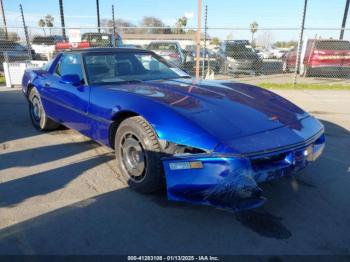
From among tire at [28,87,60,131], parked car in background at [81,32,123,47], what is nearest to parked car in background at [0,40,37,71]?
parked car in background at [81,32,123,47]

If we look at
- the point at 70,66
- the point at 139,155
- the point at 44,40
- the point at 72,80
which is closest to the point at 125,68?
the point at 72,80

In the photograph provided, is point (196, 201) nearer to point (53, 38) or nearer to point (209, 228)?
point (209, 228)

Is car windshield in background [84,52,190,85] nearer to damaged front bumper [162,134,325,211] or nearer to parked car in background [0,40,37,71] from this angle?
damaged front bumper [162,134,325,211]

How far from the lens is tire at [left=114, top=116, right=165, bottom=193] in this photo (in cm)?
303

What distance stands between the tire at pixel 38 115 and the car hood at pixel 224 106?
201cm

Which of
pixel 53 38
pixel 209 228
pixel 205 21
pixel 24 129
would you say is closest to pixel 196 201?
pixel 209 228

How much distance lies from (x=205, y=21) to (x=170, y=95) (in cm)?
764

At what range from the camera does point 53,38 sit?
18.9m

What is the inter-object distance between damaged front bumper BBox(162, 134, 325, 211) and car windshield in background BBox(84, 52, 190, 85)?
1706mm

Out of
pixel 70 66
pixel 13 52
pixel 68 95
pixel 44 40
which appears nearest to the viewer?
pixel 68 95

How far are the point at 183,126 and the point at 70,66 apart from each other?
2.41 metres

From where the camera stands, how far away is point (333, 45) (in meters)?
13.1

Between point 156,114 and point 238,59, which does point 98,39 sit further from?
point 156,114

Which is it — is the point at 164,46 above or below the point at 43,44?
above
